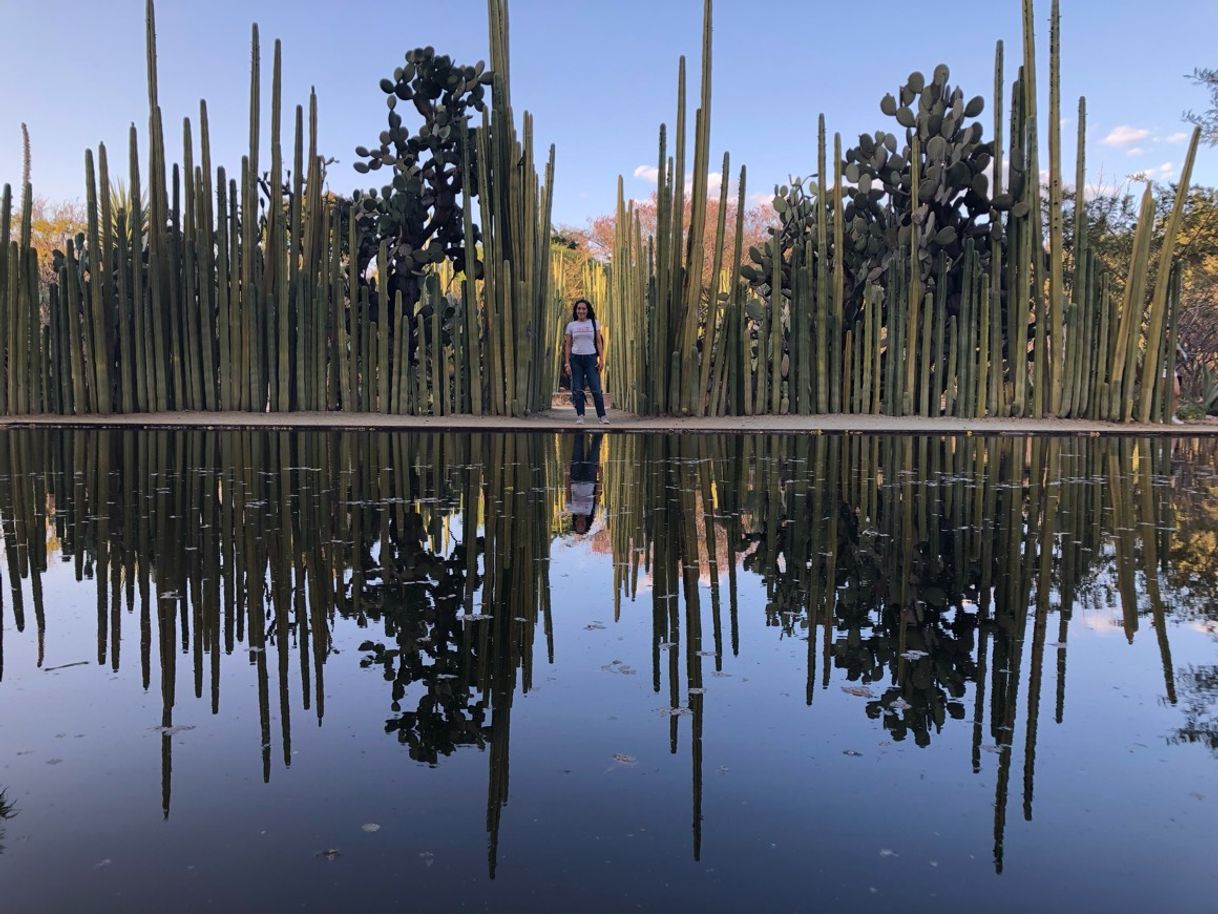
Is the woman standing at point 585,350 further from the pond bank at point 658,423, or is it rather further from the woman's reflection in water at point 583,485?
the woman's reflection in water at point 583,485

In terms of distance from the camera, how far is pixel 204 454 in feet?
31.8

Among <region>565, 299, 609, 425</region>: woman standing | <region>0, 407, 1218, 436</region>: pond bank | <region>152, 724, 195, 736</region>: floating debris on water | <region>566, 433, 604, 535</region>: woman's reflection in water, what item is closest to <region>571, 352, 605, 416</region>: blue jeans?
<region>565, 299, 609, 425</region>: woman standing

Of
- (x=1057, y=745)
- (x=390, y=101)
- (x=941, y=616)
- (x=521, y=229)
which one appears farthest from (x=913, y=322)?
(x=1057, y=745)

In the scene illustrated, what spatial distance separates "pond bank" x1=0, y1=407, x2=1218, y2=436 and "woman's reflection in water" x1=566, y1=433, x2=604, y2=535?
5.63 ft

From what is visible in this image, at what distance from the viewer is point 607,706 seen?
3.22 metres

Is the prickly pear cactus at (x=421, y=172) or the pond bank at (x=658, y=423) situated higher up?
the prickly pear cactus at (x=421, y=172)

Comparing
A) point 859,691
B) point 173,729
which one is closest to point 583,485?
point 859,691

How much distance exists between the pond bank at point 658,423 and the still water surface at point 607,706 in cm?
600

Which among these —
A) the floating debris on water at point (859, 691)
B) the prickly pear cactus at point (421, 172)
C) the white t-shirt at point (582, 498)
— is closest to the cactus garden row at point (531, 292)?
the prickly pear cactus at point (421, 172)

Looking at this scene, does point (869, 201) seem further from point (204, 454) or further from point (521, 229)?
point (204, 454)

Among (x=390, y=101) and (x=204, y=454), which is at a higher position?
(x=390, y=101)

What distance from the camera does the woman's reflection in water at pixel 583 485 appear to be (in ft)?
21.2

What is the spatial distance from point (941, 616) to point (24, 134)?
120ft

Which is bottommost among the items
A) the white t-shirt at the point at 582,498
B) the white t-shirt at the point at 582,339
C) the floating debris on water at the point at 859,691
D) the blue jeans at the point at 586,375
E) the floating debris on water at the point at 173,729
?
the floating debris on water at the point at 173,729
